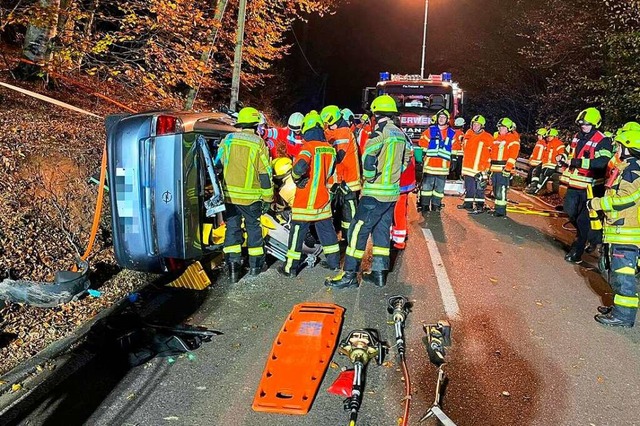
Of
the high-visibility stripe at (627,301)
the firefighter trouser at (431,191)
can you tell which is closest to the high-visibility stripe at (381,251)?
the high-visibility stripe at (627,301)

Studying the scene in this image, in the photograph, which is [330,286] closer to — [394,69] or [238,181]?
[238,181]

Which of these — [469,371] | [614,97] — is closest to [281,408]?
[469,371]

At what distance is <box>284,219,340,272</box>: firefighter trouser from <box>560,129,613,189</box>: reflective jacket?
3427mm

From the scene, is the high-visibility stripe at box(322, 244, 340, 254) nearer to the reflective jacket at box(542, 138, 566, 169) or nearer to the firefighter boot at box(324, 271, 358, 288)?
the firefighter boot at box(324, 271, 358, 288)

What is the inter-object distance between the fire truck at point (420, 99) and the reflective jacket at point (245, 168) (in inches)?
350

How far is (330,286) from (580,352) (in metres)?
2.43

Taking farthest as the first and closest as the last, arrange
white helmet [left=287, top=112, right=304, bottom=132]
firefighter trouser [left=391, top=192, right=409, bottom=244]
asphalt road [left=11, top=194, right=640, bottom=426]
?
white helmet [left=287, top=112, right=304, bottom=132] → firefighter trouser [left=391, top=192, right=409, bottom=244] → asphalt road [left=11, top=194, right=640, bottom=426]

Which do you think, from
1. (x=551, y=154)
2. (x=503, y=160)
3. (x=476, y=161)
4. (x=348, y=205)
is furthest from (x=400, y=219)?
(x=551, y=154)

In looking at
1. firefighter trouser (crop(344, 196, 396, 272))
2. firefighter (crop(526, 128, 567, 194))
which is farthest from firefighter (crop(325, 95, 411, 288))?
firefighter (crop(526, 128, 567, 194))

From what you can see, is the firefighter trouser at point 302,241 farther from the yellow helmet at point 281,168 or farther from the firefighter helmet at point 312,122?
the firefighter helmet at point 312,122

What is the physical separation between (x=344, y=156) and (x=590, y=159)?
3174mm

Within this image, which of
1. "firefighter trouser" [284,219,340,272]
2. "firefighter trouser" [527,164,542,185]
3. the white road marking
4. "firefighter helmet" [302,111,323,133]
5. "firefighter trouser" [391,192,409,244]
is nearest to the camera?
the white road marking

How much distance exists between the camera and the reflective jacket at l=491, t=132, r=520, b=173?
9.10 meters

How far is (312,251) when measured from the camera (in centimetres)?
634
